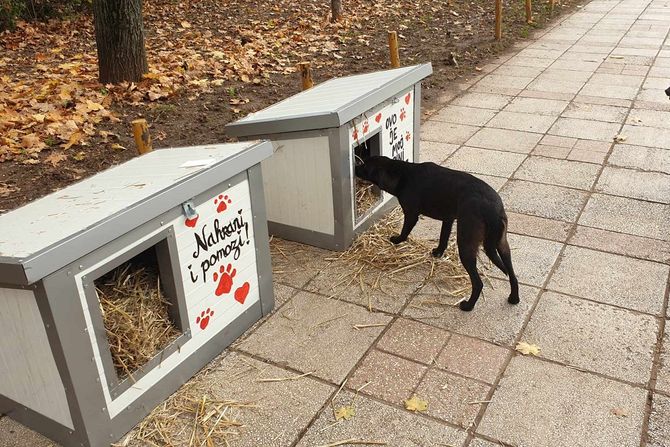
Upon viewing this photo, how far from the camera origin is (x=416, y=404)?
3121 millimetres

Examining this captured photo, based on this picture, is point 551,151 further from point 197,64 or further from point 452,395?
point 197,64

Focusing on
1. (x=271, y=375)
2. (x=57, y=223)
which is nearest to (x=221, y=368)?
(x=271, y=375)

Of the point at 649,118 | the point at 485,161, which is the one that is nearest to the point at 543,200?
the point at 485,161

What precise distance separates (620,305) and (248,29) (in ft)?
31.5

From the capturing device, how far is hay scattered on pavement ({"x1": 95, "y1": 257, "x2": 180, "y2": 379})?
→ 3.03 m

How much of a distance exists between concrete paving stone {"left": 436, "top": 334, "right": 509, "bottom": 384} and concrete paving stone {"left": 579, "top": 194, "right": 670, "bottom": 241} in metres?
1.90

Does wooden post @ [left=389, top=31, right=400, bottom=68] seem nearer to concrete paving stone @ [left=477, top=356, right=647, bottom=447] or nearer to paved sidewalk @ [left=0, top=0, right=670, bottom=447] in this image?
paved sidewalk @ [left=0, top=0, right=670, bottom=447]

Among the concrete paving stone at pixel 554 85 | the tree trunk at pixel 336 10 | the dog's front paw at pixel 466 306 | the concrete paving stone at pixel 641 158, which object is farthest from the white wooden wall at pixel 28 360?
the tree trunk at pixel 336 10

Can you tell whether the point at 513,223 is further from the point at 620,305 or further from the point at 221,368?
the point at 221,368

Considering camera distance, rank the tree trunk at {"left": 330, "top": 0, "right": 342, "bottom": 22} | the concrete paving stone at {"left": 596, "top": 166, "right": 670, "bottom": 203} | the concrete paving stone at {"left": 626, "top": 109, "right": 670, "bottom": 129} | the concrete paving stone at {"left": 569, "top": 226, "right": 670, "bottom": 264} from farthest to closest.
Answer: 1. the tree trunk at {"left": 330, "top": 0, "right": 342, "bottom": 22}
2. the concrete paving stone at {"left": 626, "top": 109, "right": 670, "bottom": 129}
3. the concrete paving stone at {"left": 596, "top": 166, "right": 670, "bottom": 203}
4. the concrete paving stone at {"left": 569, "top": 226, "right": 670, "bottom": 264}

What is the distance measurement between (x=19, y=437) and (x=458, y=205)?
2.61 metres

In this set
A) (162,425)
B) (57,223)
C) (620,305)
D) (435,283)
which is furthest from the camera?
(435,283)

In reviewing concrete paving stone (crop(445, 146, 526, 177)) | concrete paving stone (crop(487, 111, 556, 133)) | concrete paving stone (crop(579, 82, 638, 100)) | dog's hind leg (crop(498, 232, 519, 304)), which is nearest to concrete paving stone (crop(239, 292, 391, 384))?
dog's hind leg (crop(498, 232, 519, 304))

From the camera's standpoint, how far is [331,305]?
4012 mm
